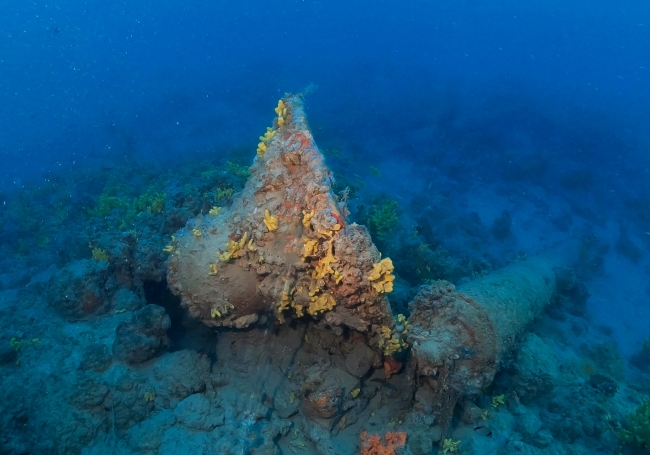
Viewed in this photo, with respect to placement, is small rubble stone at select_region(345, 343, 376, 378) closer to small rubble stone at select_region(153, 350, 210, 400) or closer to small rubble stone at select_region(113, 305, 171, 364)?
small rubble stone at select_region(153, 350, 210, 400)

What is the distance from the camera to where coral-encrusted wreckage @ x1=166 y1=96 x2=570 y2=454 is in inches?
188

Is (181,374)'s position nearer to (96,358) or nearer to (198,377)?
(198,377)

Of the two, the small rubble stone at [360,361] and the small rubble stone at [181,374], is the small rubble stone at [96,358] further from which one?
the small rubble stone at [360,361]

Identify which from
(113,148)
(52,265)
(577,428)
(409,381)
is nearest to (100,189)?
(52,265)

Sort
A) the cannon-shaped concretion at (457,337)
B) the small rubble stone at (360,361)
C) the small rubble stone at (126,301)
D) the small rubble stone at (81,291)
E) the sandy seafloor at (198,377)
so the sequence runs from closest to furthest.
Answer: the sandy seafloor at (198,377)
the cannon-shaped concretion at (457,337)
the small rubble stone at (360,361)
the small rubble stone at (81,291)
the small rubble stone at (126,301)

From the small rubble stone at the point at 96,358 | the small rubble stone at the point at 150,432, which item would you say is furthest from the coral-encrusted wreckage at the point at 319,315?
the small rubble stone at the point at 96,358

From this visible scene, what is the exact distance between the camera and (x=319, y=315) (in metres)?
5.36

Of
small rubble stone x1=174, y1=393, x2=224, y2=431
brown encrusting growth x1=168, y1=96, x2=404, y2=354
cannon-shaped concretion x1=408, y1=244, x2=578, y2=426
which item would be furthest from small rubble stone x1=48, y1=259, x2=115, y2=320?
cannon-shaped concretion x1=408, y1=244, x2=578, y2=426

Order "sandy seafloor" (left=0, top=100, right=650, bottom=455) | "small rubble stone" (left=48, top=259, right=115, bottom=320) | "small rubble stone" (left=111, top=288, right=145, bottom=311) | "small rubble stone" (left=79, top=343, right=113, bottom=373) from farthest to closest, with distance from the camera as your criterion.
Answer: "small rubble stone" (left=111, top=288, right=145, bottom=311) → "small rubble stone" (left=48, top=259, right=115, bottom=320) → "small rubble stone" (left=79, top=343, right=113, bottom=373) → "sandy seafloor" (left=0, top=100, right=650, bottom=455)

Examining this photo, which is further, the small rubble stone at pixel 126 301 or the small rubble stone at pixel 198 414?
the small rubble stone at pixel 126 301

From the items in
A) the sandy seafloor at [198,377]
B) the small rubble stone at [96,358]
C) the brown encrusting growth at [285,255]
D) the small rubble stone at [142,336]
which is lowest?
the sandy seafloor at [198,377]

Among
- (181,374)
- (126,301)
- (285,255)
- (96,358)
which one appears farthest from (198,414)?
(126,301)

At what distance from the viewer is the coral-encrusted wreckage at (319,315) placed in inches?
188

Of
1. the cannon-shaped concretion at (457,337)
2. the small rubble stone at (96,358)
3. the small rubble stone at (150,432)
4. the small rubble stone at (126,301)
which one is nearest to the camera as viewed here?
the small rubble stone at (150,432)
